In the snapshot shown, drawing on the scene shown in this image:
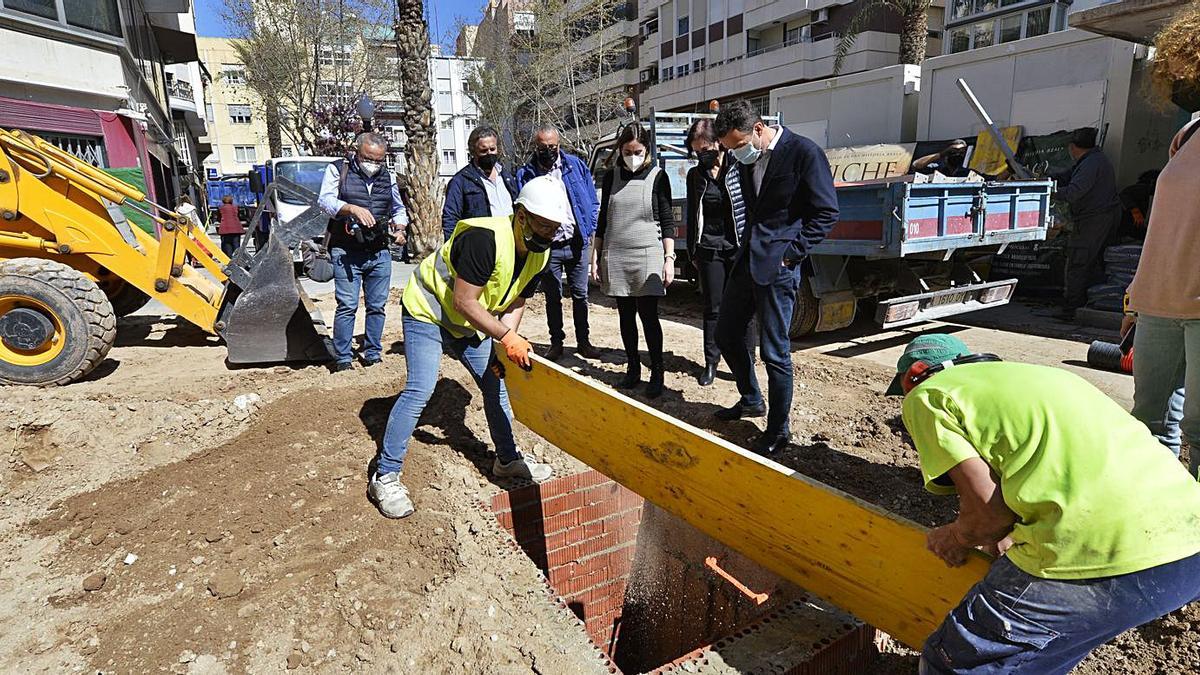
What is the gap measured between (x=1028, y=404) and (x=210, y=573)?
9.21 feet

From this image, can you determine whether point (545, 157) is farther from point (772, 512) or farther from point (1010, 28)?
point (1010, 28)

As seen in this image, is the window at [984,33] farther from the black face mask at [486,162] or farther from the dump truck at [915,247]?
the black face mask at [486,162]

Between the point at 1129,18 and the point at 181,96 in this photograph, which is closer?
the point at 1129,18

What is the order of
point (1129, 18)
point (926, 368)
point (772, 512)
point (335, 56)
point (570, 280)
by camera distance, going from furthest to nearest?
point (335, 56), point (1129, 18), point (570, 280), point (772, 512), point (926, 368)

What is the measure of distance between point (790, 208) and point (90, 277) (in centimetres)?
513

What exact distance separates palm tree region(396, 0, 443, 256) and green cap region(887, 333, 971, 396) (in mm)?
10563

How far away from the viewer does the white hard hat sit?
2.59m

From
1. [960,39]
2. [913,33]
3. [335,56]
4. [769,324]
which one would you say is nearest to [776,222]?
[769,324]

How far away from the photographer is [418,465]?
138 inches

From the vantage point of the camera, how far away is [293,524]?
3.00m

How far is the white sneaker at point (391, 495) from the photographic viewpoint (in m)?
3.04

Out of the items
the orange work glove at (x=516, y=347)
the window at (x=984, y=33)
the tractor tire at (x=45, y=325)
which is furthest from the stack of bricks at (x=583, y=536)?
the window at (x=984, y=33)

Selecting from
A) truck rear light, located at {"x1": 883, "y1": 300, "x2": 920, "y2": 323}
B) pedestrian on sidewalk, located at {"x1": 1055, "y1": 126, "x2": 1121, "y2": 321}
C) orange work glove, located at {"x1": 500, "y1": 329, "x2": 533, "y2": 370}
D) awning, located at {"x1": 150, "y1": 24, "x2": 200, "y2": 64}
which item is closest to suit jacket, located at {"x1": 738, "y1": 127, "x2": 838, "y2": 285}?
orange work glove, located at {"x1": 500, "y1": 329, "x2": 533, "y2": 370}

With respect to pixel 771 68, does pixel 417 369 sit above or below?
below
